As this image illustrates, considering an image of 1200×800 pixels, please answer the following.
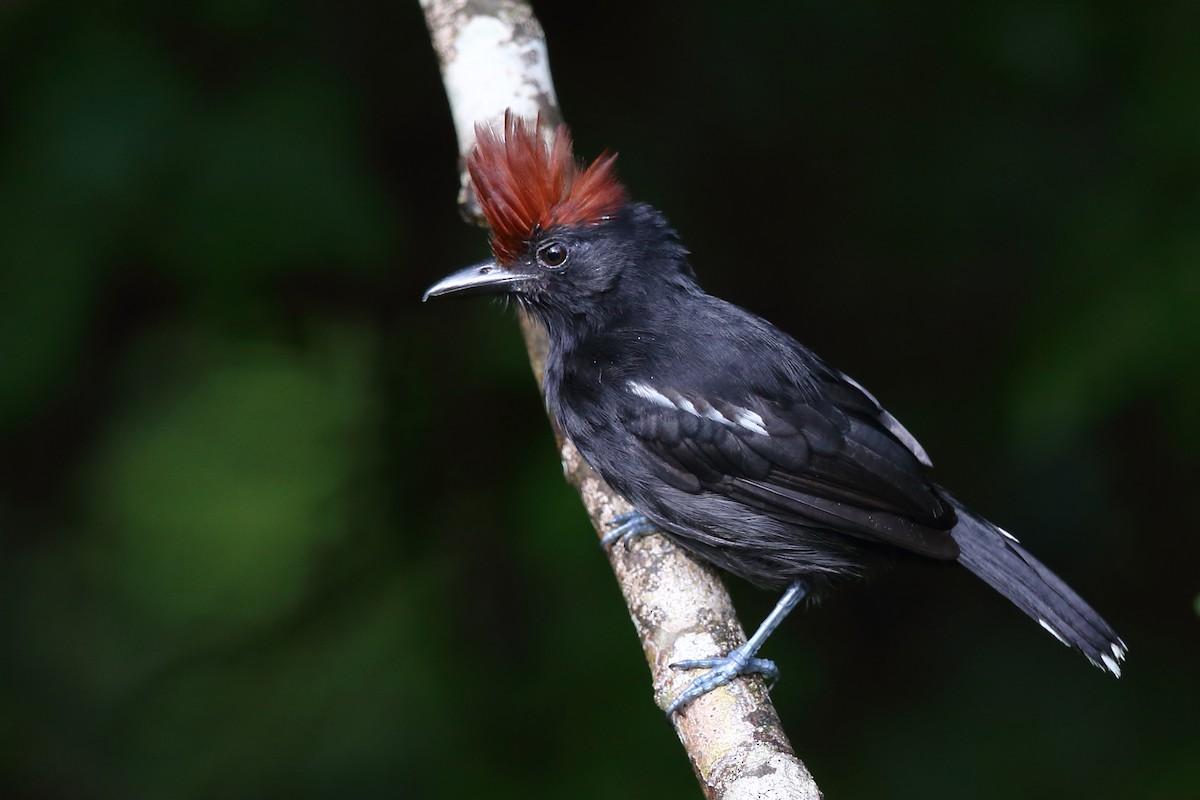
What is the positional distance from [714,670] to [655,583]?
1.43 feet

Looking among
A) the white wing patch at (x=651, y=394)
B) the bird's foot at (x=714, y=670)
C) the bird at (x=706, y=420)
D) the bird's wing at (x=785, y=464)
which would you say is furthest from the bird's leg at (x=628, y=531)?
the bird's foot at (x=714, y=670)

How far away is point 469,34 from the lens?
3734 mm

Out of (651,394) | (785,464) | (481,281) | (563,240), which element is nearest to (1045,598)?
(785,464)

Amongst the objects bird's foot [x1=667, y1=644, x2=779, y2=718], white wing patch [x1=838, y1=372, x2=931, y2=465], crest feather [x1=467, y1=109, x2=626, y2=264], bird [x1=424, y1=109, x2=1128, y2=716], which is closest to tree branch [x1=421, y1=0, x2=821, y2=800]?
bird's foot [x1=667, y1=644, x2=779, y2=718]

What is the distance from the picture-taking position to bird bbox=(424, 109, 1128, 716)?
3.23m

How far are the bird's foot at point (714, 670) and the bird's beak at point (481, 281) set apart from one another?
1.29m

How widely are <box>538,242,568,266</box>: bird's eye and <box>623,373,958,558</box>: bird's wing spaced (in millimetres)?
493

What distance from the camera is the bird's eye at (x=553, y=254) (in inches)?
139

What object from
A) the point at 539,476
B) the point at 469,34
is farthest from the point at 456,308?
the point at 469,34

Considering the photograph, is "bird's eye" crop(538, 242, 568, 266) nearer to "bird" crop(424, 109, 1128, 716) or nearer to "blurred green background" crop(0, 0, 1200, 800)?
"bird" crop(424, 109, 1128, 716)

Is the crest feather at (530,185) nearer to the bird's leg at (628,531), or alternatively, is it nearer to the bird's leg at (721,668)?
the bird's leg at (628,531)

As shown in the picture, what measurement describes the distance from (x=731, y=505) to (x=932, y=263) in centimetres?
215

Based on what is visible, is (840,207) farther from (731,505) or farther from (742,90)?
(731,505)

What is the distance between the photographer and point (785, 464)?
3.22 metres
